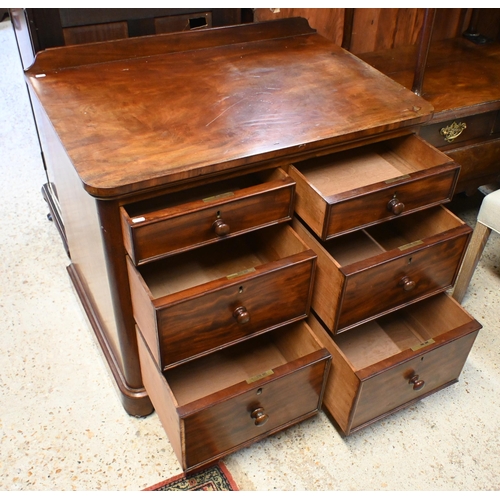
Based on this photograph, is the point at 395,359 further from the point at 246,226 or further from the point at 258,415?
the point at 246,226

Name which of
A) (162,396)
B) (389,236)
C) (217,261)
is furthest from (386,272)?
(162,396)

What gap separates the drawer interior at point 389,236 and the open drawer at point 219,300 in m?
0.20

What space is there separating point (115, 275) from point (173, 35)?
66 cm

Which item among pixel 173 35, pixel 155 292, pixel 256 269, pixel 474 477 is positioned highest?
pixel 173 35

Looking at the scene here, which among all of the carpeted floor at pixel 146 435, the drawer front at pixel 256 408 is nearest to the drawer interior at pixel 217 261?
the drawer front at pixel 256 408

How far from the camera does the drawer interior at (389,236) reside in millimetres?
1341

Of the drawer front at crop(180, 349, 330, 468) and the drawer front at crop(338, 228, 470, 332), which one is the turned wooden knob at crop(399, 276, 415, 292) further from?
the drawer front at crop(180, 349, 330, 468)

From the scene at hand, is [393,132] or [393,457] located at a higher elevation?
[393,132]

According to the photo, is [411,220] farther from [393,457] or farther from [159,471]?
[159,471]

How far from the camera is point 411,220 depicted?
1.40 m

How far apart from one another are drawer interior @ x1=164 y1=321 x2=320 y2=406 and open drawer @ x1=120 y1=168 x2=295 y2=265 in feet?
0.92

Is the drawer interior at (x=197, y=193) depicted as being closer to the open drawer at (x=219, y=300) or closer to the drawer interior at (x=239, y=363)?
the open drawer at (x=219, y=300)

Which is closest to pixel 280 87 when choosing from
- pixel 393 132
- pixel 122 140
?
pixel 393 132

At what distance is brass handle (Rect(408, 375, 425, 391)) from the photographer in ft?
4.19
